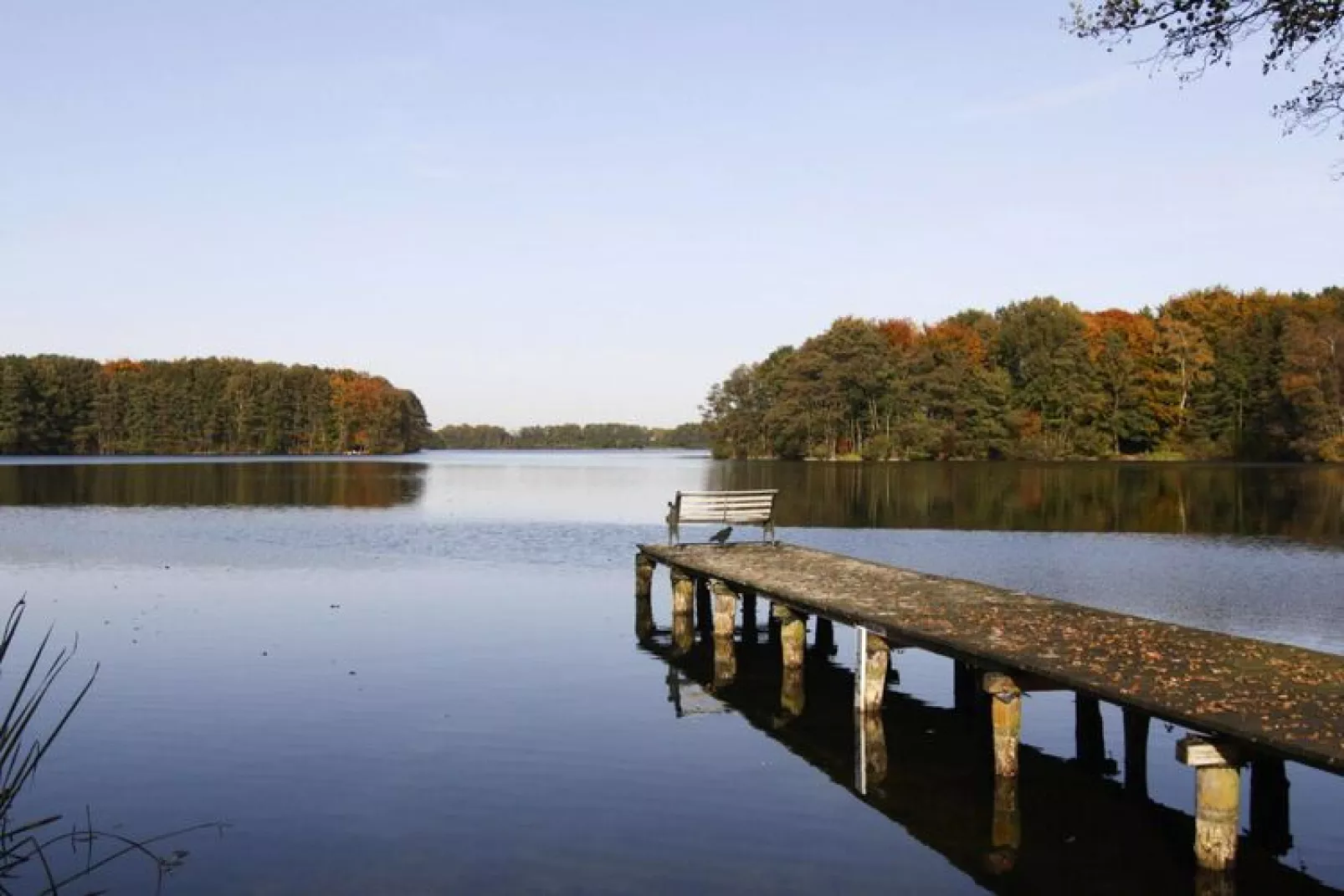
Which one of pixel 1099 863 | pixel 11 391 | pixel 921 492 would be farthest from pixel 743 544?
pixel 11 391

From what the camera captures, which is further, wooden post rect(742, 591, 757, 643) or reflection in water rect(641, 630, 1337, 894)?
wooden post rect(742, 591, 757, 643)

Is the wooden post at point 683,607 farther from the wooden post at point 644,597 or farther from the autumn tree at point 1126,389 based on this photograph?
the autumn tree at point 1126,389

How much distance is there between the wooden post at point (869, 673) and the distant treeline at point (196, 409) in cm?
16395

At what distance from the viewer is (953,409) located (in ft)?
388

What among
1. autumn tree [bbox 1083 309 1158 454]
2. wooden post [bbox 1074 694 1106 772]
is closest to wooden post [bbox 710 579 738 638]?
wooden post [bbox 1074 694 1106 772]

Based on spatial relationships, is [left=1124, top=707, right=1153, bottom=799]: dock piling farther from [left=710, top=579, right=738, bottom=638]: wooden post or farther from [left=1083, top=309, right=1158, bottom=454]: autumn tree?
[left=1083, top=309, right=1158, bottom=454]: autumn tree

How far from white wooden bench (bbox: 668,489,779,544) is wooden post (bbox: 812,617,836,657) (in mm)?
3020

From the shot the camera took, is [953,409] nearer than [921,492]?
No

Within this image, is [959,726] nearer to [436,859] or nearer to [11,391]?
[436,859]

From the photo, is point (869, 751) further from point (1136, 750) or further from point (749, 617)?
point (749, 617)

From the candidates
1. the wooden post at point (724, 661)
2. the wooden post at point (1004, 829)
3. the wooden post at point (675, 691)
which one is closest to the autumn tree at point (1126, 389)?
the wooden post at point (724, 661)

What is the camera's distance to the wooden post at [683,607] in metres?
20.8

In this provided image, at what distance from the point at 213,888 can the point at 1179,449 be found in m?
116

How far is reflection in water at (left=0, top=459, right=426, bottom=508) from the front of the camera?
186 ft
